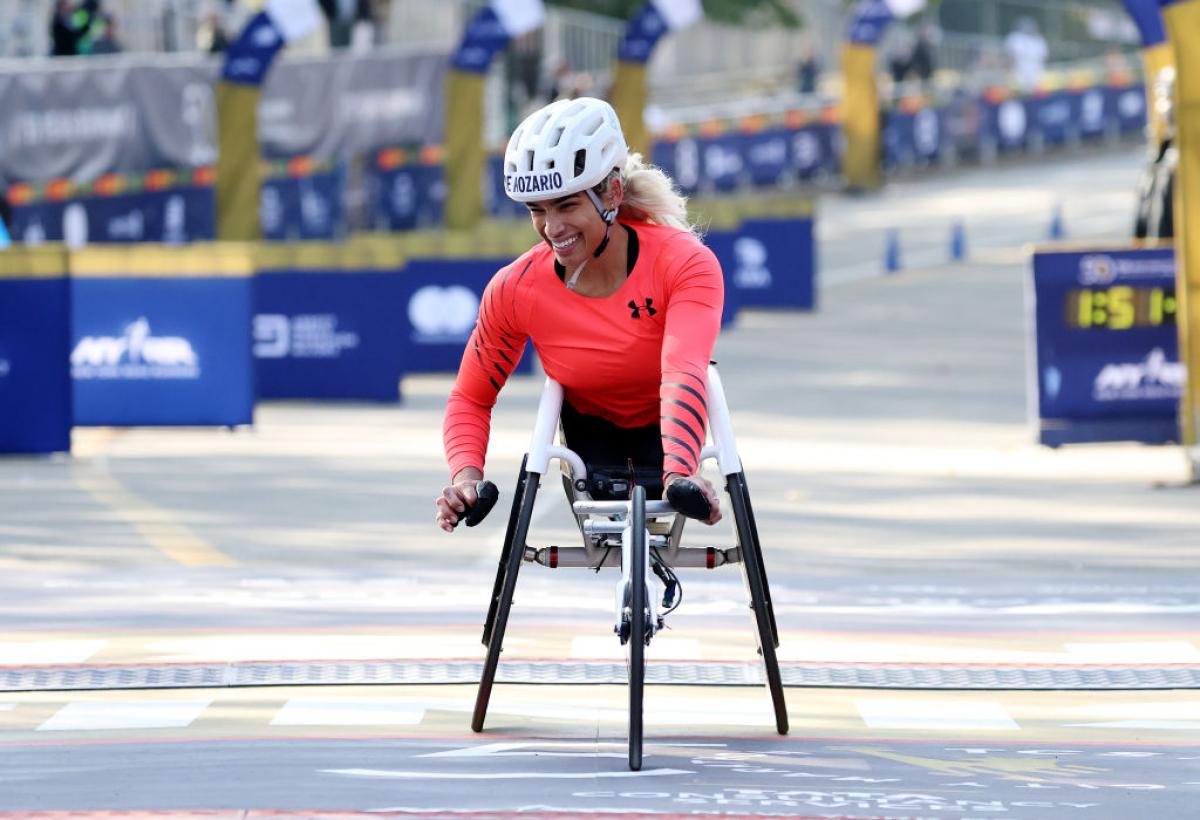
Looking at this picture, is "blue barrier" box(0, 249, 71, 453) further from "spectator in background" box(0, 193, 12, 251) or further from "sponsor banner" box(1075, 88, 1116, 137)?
"sponsor banner" box(1075, 88, 1116, 137)

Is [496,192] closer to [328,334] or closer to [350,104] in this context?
A: [350,104]

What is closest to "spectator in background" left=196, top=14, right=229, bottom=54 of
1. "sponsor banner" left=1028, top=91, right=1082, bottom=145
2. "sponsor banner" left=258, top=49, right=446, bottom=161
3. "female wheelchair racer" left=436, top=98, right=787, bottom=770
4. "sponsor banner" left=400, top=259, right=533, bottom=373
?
"sponsor banner" left=258, top=49, right=446, bottom=161

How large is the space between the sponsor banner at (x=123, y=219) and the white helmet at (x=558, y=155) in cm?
1779

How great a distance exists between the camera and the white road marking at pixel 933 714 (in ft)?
26.1

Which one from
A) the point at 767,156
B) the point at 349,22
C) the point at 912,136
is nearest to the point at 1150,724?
the point at 349,22

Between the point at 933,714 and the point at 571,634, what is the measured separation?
6.57 feet

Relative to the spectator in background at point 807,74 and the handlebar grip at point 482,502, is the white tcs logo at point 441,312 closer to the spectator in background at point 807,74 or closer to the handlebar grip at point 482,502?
the handlebar grip at point 482,502

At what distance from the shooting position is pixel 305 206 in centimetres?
3062

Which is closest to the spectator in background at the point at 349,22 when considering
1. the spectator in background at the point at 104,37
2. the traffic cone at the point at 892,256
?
the spectator in background at the point at 104,37

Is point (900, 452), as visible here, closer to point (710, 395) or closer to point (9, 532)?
point (9, 532)

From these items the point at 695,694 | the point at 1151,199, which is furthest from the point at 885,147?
the point at 695,694

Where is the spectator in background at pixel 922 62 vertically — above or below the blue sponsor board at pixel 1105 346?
above

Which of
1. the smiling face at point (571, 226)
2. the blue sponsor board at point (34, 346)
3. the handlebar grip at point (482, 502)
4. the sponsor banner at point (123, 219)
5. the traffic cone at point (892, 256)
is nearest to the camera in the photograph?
the smiling face at point (571, 226)

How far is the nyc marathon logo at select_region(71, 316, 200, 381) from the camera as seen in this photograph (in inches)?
691
